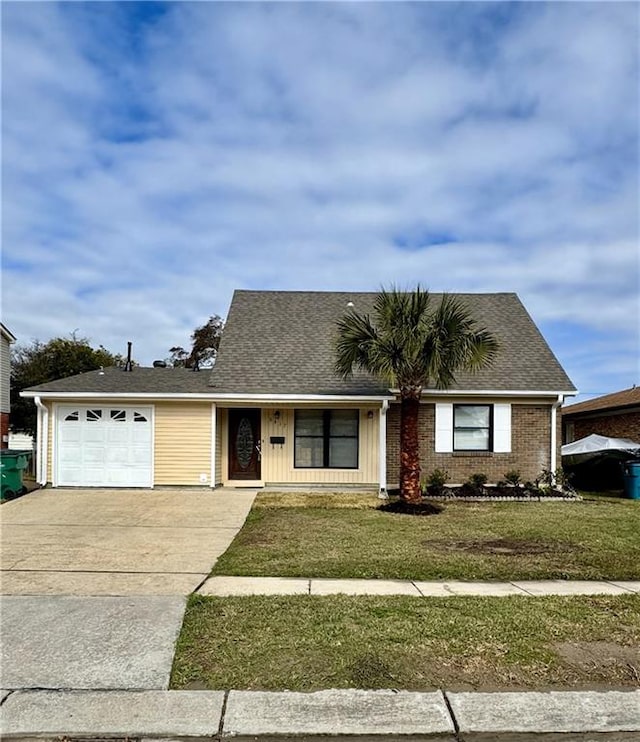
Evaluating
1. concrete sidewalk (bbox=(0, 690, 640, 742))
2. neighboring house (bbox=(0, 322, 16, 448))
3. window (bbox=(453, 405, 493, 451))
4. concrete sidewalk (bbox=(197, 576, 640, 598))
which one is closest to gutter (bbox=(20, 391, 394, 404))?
window (bbox=(453, 405, 493, 451))

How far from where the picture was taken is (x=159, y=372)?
737 inches

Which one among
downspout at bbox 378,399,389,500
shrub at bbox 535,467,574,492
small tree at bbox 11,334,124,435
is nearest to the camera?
downspout at bbox 378,399,389,500

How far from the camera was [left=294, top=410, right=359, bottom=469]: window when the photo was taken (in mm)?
16656

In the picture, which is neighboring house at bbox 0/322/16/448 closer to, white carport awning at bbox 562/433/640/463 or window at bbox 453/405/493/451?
window at bbox 453/405/493/451

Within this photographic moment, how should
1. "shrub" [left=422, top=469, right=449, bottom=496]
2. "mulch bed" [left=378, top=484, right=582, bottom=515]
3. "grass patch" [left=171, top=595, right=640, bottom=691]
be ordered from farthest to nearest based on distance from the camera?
"shrub" [left=422, top=469, right=449, bottom=496]
"mulch bed" [left=378, top=484, right=582, bottom=515]
"grass patch" [left=171, top=595, right=640, bottom=691]

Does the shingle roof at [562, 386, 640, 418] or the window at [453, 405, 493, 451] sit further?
the shingle roof at [562, 386, 640, 418]

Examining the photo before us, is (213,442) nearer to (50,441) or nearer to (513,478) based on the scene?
(50,441)

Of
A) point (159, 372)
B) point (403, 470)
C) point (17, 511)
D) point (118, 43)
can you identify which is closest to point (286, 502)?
point (403, 470)

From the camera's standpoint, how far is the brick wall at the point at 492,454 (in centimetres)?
1653

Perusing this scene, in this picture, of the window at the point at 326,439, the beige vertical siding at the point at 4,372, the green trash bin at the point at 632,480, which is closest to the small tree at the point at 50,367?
the beige vertical siding at the point at 4,372

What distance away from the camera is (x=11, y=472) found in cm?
1405

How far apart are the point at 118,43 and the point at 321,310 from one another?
11.6 metres

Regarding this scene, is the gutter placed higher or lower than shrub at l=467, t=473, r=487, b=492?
higher

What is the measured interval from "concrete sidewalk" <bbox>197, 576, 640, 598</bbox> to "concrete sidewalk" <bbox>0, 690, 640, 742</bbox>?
233cm
